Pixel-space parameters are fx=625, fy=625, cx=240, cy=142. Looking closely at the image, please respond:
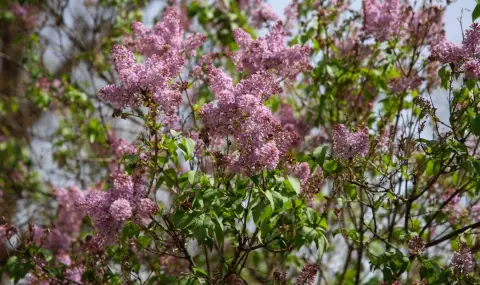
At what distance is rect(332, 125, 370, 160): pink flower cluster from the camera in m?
3.36

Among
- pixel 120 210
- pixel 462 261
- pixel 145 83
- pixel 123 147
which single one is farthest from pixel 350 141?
pixel 123 147

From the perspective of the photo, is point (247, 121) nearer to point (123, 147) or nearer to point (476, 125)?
point (476, 125)

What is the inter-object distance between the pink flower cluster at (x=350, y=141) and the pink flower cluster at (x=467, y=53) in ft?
2.15

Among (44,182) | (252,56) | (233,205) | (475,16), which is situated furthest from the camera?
(44,182)

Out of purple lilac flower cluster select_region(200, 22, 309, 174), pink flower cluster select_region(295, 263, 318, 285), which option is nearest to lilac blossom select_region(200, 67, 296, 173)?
purple lilac flower cluster select_region(200, 22, 309, 174)

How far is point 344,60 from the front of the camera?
5.11 m

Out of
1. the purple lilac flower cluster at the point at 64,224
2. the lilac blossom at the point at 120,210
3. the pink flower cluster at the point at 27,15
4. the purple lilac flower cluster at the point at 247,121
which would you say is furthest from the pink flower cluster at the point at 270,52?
the pink flower cluster at the point at 27,15

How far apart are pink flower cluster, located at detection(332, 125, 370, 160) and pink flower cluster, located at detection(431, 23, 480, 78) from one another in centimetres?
65

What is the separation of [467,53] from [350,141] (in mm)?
832

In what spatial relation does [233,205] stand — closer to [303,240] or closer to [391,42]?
[303,240]

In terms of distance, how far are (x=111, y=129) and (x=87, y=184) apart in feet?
2.40

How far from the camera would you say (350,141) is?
132 inches

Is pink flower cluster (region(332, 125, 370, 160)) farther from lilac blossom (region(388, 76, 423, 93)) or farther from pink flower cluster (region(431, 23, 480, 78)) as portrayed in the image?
lilac blossom (region(388, 76, 423, 93))

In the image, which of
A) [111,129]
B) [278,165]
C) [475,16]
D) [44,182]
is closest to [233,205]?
[278,165]
